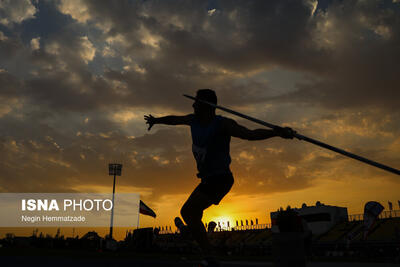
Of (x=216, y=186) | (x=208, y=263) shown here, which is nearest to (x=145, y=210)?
(x=216, y=186)

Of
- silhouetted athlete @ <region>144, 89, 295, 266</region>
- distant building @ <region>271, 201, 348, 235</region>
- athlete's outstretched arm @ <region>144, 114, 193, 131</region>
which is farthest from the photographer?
distant building @ <region>271, 201, 348, 235</region>

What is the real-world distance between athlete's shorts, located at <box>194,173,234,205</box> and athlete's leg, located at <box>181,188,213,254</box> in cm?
6

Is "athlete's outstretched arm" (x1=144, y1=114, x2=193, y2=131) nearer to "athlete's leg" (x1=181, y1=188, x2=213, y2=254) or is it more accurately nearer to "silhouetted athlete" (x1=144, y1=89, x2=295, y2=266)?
"silhouetted athlete" (x1=144, y1=89, x2=295, y2=266)

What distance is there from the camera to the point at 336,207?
239ft

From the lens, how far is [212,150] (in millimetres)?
4527

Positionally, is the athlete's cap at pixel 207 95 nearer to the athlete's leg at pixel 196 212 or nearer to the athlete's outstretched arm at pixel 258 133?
the athlete's outstretched arm at pixel 258 133

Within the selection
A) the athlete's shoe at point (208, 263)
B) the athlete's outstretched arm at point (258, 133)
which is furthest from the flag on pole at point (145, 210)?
the athlete's outstretched arm at point (258, 133)

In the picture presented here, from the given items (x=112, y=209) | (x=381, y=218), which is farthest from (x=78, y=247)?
(x=381, y=218)

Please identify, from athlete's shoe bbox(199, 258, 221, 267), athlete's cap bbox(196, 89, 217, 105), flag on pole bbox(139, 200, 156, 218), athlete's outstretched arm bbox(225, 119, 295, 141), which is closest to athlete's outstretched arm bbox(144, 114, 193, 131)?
athlete's cap bbox(196, 89, 217, 105)

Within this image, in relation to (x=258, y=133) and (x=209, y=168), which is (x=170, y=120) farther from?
(x=258, y=133)

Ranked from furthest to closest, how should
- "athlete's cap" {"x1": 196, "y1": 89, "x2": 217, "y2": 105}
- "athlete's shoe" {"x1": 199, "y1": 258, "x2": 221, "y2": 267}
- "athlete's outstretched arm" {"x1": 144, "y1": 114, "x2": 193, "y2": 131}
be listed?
"athlete's outstretched arm" {"x1": 144, "y1": 114, "x2": 193, "y2": 131} → "athlete's cap" {"x1": 196, "y1": 89, "x2": 217, "y2": 105} → "athlete's shoe" {"x1": 199, "y1": 258, "x2": 221, "y2": 267}

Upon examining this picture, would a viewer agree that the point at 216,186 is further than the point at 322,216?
No

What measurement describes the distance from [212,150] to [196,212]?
2.60ft

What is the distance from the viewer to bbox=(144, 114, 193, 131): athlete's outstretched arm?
5029 mm
